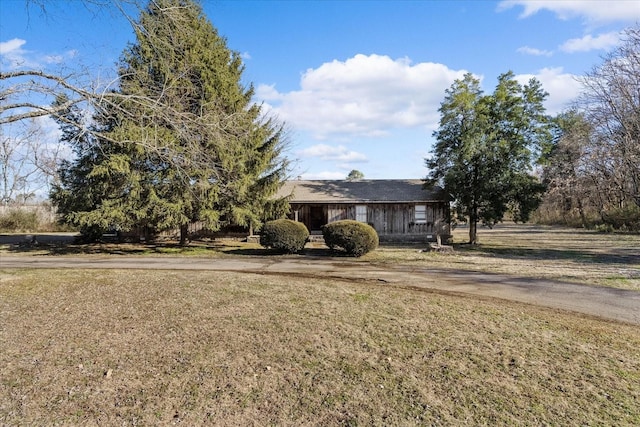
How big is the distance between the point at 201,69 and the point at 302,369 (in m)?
15.8

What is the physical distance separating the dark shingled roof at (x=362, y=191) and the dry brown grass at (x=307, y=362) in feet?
53.6

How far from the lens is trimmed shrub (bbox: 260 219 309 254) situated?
55.3ft

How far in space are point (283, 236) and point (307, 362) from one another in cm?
1221

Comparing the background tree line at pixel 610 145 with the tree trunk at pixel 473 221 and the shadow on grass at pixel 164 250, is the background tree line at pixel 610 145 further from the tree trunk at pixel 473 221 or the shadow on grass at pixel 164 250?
the shadow on grass at pixel 164 250

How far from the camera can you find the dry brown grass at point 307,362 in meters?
3.74

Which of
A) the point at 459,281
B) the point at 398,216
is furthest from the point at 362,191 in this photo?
the point at 459,281

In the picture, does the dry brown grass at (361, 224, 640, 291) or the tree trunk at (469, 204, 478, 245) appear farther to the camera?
the tree trunk at (469, 204, 478, 245)

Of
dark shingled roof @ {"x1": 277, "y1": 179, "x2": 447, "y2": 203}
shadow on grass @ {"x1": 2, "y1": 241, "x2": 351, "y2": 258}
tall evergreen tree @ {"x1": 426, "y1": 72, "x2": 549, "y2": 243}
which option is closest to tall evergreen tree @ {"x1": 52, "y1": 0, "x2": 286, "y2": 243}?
shadow on grass @ {"x1": 2, "y1": 241, "x2": 351, "y2": 258}

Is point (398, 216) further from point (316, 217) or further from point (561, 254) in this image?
point (561, 254)

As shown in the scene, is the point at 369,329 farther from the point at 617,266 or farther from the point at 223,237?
the point at 223,237

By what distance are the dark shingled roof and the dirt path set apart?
9.33m

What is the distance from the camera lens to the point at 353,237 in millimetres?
16062

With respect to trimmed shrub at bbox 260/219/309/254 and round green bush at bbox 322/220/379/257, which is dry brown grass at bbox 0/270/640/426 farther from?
trimmed shrub at bbox 260/219/309/254

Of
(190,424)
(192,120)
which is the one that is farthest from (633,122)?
(190,424)
